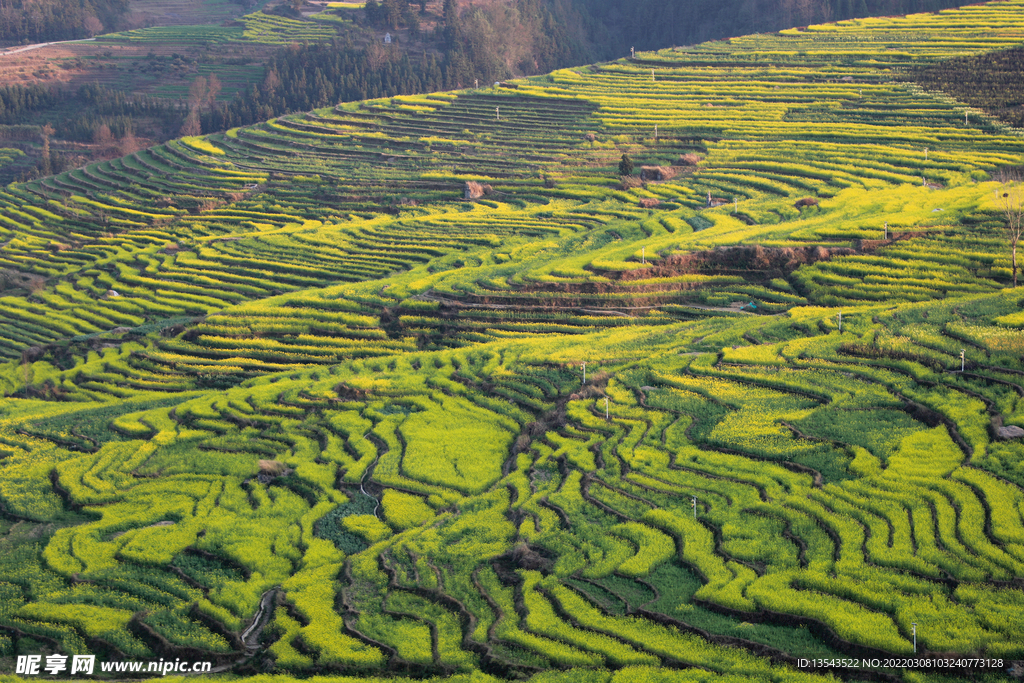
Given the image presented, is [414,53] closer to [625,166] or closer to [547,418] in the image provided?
[625,166]

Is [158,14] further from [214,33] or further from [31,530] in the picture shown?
[31,530]

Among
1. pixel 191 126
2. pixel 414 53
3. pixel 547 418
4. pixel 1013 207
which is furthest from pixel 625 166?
pixel 414 53

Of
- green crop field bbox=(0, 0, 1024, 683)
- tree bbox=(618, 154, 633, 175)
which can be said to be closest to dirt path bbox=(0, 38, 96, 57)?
green crop field bbox=(0, 0, 1024, 683)

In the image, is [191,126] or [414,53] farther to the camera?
[414,53]

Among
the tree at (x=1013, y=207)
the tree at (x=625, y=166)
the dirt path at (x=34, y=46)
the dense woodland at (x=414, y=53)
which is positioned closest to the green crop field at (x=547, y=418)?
the tree at (x=1013, y=207)

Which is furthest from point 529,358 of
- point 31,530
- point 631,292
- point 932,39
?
point 932,39

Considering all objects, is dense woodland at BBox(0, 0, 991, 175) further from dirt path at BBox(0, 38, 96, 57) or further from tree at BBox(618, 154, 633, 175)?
tree at BBox(618, 154, 633, 175)
